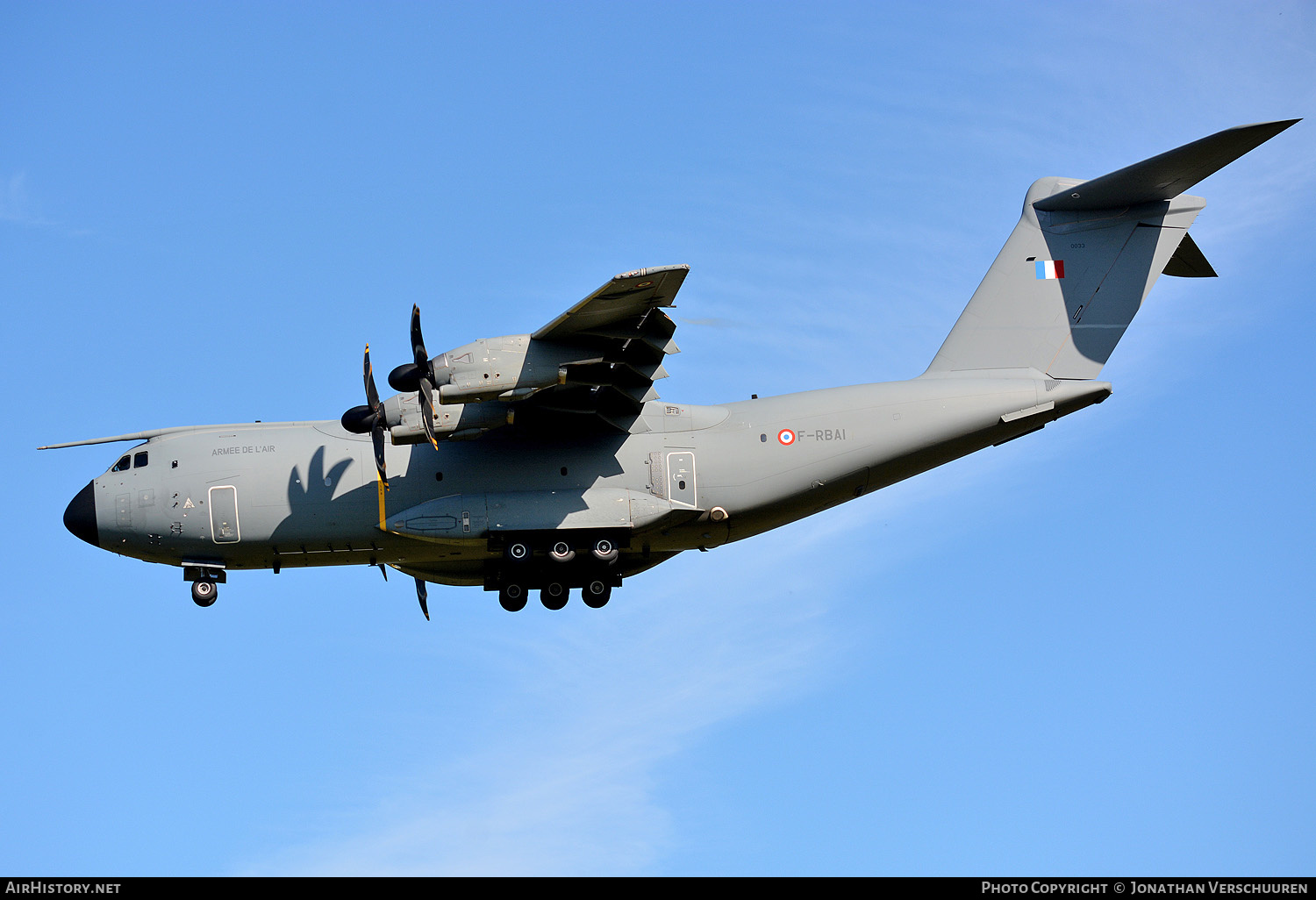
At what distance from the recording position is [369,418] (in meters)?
16.5

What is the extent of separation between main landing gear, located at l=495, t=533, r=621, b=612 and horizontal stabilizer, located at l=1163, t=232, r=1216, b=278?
29.2 feet

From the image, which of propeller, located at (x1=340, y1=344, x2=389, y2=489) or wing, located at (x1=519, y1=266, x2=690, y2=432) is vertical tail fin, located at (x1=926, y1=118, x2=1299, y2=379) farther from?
propeller, located at (x1=340, y1=344, x2=389, y2=489)

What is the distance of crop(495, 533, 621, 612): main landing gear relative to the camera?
17125 millimetres

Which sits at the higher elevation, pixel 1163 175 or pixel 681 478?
pixel 1163 175

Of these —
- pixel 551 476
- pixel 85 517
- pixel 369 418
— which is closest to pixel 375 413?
pixel 369 418

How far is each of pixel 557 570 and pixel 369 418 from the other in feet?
10.5

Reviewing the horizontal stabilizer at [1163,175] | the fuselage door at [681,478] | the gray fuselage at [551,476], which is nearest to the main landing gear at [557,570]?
the gray fuselage at [551,476]

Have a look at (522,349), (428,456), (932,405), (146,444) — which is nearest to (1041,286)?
(932,405)

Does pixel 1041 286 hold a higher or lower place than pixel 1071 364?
higher

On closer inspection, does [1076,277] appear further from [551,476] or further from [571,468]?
[551,476]

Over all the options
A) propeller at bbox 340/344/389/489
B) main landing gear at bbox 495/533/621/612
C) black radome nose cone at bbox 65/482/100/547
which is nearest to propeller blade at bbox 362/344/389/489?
propeller at bbox 340/344/389/489

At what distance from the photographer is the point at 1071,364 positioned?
18188mm
